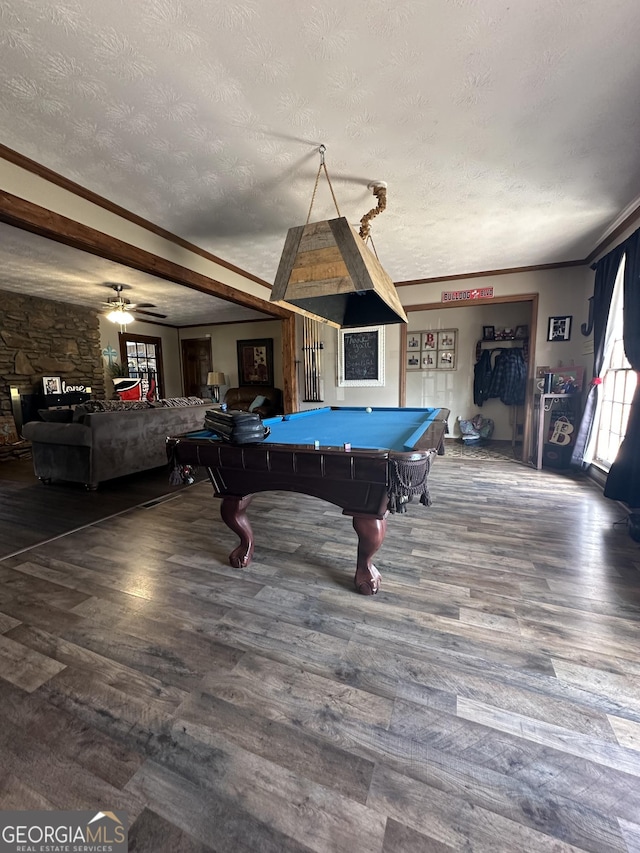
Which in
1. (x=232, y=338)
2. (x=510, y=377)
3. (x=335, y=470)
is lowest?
(x=335, y=470)

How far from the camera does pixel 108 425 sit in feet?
12.0

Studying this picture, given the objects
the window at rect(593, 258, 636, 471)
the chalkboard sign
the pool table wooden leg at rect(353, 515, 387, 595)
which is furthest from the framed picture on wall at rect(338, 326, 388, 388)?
the pool table wooden leg at rect(353, 515, 387, 595)

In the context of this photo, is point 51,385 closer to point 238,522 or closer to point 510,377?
point 238,522

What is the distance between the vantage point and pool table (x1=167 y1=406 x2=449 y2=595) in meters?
1.59

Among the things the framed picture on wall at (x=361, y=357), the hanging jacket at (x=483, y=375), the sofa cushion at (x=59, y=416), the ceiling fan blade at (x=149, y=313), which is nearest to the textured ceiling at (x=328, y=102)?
the sofa cushion at (x=59, y=416)

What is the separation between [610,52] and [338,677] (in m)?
2.89

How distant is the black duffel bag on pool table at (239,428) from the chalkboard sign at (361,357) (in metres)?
3.81

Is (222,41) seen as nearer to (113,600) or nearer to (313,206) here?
(313,206)

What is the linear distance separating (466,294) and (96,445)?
16.5 ft

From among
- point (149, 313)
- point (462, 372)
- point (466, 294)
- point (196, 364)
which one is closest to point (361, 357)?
point (466, 294)

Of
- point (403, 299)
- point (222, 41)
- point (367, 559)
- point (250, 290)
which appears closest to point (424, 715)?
point (367, 559)

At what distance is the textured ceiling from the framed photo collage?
3035 millimetres

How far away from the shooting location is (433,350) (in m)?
6.10

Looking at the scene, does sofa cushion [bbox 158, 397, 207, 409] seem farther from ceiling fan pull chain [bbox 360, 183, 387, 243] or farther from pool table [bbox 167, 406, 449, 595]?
ceiling fan pull chain [bbox 360, 183, 387, 243]
